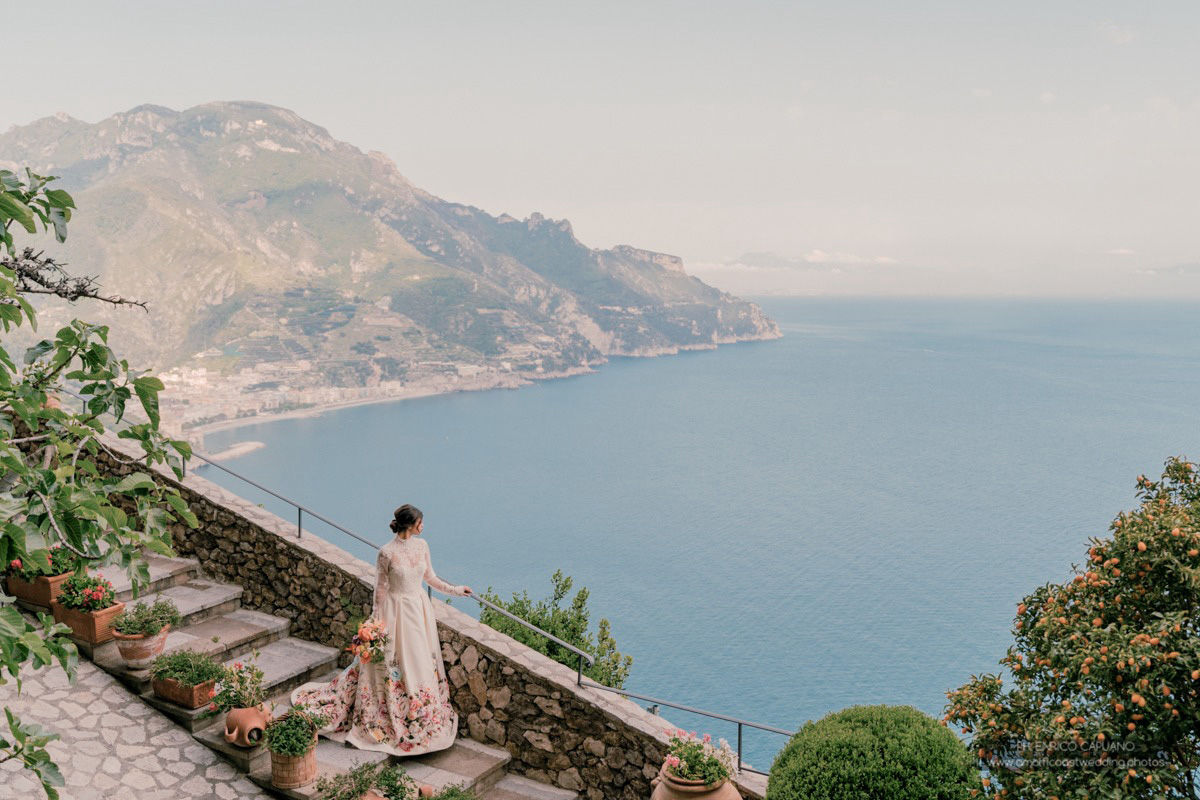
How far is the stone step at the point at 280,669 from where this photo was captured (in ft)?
22.5

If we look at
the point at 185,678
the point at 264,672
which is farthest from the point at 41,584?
the point at 264,672

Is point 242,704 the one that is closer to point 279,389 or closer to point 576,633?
point 576,633

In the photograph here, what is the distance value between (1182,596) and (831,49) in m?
206

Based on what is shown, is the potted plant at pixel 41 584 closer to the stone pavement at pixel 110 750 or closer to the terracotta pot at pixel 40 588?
the terracotta pot at pixel 40 588

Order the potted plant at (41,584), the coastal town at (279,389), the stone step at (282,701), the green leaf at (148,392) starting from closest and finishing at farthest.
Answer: the green leaf at (148,392) < the stone step at (282,701) < the potted plant at (41,584) < the coastal town at (279,389)

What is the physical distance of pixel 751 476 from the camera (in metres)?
104

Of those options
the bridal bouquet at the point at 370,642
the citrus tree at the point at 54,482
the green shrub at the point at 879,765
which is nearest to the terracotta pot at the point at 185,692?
the bridal bouquet at the point at 370,642

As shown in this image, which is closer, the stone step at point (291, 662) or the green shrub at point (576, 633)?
the stone step at point (291, 662)

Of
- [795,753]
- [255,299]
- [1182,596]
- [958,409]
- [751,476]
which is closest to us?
[1182,596]

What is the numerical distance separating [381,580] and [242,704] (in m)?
1.49

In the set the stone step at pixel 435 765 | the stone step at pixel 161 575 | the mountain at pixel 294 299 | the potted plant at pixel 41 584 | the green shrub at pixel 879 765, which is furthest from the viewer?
the mountain at pixel 294 299

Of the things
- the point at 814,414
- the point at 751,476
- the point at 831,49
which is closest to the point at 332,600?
the point at 751,476

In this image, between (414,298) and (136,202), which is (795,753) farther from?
(136,202)

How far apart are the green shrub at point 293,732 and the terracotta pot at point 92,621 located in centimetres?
209
